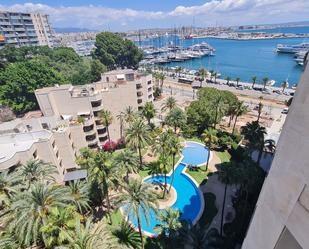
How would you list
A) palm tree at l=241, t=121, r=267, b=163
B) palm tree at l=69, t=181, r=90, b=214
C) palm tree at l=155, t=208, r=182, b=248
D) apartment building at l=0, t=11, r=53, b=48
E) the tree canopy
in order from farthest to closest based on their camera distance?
1. the tree canopy
2. apartment building at l=0, t=11, r=53, b=48
3. palm tree at l=241, t=121, r=267, b=163
4. palm tree at l=69, t=181, r=90, b=214
5. palm tree at l=155, t=208, r=182, b=248

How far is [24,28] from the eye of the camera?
426 feet

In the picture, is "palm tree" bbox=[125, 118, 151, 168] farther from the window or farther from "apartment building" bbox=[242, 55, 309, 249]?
"apartment building" bbox=[242, 55, 309, 249]

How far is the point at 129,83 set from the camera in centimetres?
5556

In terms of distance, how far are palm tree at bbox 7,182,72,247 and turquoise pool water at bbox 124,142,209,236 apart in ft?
40.8

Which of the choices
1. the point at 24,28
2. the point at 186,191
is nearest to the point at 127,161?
the point at 186,191

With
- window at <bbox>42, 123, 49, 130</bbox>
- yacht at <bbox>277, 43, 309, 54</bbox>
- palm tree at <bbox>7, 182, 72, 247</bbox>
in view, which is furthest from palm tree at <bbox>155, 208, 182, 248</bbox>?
yacht at <bbox>277, 43, 309, 54</bbox>

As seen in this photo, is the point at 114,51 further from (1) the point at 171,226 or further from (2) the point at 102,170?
(1) the point at 171,226

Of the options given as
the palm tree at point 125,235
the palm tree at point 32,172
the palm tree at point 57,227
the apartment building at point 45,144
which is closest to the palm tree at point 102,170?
the apartment building at point 45,144

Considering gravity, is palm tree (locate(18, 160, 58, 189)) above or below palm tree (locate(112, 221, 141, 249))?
above

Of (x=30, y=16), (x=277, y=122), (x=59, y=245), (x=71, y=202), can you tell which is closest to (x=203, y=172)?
(x=71, y=202)

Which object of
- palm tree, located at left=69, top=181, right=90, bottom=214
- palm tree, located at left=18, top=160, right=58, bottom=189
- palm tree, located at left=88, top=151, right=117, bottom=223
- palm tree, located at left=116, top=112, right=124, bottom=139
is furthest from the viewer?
palm tree, located at left=116, top=112, right=124, bottom=139

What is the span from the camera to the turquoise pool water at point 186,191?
33969 millimetres

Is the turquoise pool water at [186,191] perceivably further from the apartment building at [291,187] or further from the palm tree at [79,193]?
the apartment building at [291,187]

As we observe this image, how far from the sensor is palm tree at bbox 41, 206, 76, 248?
65.5ft
